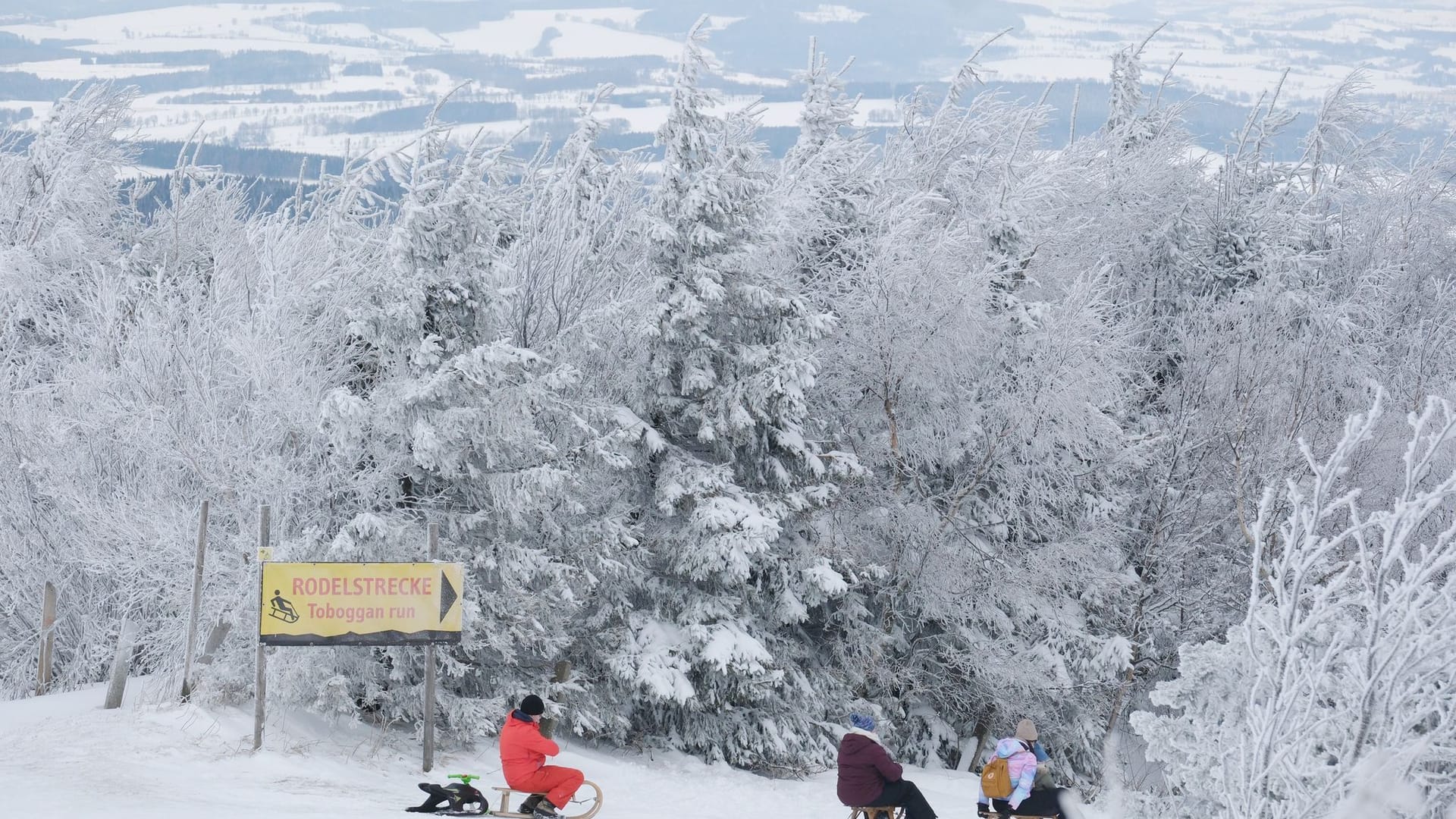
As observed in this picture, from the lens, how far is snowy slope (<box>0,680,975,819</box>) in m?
10.4

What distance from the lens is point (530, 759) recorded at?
10727 millimetres

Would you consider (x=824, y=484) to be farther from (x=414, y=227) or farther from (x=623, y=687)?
(x=414, y=227)

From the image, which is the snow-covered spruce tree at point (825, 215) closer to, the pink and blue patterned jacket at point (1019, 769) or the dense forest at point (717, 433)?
the dense forest at point (717, 433)

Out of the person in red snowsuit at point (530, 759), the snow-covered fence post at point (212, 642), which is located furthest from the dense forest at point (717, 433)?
the person in red snowsuit at point (530, 759)

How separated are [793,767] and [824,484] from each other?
13.0 ft

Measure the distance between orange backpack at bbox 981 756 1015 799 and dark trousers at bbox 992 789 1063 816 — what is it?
0.45 feet

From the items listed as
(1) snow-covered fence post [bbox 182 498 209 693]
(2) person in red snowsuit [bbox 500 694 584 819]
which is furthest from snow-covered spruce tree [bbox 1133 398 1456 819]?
(1) snow-covered fence post [bbox 182 498 209 693]

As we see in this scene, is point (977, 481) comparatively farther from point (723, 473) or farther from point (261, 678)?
point (261, 678)

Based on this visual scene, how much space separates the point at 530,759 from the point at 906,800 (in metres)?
3.02

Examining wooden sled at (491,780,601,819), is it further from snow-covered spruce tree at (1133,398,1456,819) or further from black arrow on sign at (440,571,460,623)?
snow-covered spruce tree at (1133,398,1456,819)

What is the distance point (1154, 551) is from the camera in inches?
945

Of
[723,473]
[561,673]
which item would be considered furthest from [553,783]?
[723,473]

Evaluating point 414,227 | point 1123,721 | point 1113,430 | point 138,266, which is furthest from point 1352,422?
point 138,266

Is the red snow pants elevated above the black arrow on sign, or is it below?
below
